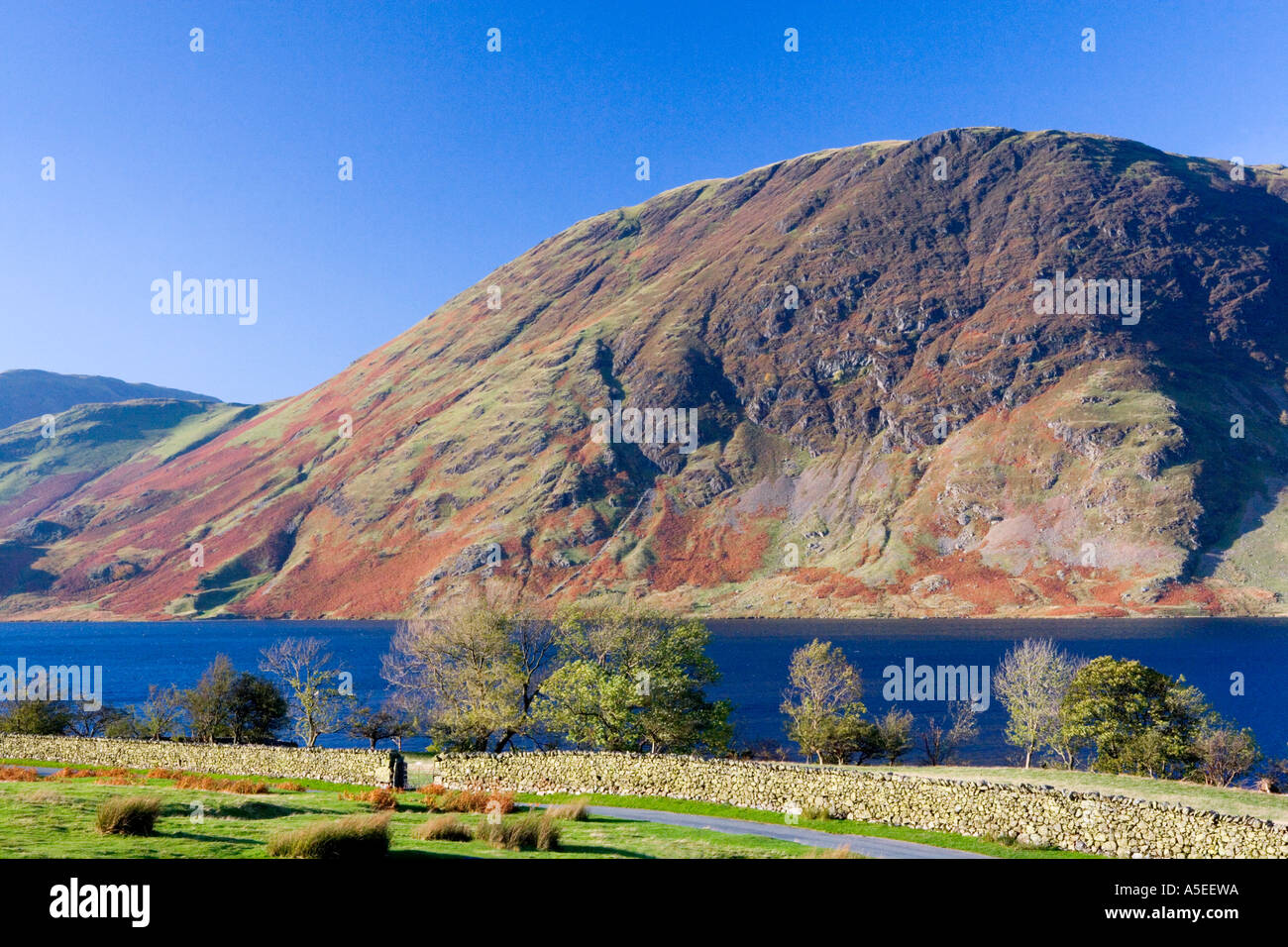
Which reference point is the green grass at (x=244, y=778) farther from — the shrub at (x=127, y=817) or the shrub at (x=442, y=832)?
the shrub at (x=442, y=832)

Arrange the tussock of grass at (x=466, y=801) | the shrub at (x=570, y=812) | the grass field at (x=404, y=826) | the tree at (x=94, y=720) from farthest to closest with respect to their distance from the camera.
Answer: the tree at (x=94, y=720) < the tussock of grass at (x=466, y=801) < the shrub at (x=570, y=812) < the grass field at (x=404, y=826)

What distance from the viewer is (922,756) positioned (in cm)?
8100

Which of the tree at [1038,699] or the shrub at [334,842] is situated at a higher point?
the shrub at [334,842]

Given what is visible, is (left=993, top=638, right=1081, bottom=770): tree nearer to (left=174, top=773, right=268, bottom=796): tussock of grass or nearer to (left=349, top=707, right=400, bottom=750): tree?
(left=349, top=707, right=400, bottom=750): tree

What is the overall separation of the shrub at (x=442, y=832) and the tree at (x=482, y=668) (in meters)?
30.8

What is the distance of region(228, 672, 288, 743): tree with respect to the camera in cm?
7356

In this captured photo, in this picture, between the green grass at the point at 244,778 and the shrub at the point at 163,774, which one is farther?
the shrub at the point at 163,774

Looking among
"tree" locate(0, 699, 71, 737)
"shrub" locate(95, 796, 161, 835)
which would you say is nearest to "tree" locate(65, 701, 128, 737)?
"tree" locate(0, 699, 71, 737)

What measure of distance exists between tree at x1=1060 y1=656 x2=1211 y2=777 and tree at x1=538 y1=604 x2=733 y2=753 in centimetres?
2444

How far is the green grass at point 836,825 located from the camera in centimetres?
2972

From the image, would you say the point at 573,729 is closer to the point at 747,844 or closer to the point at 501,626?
the point at 501,626

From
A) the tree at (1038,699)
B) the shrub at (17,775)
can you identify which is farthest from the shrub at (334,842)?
the tree at (1038,699)
